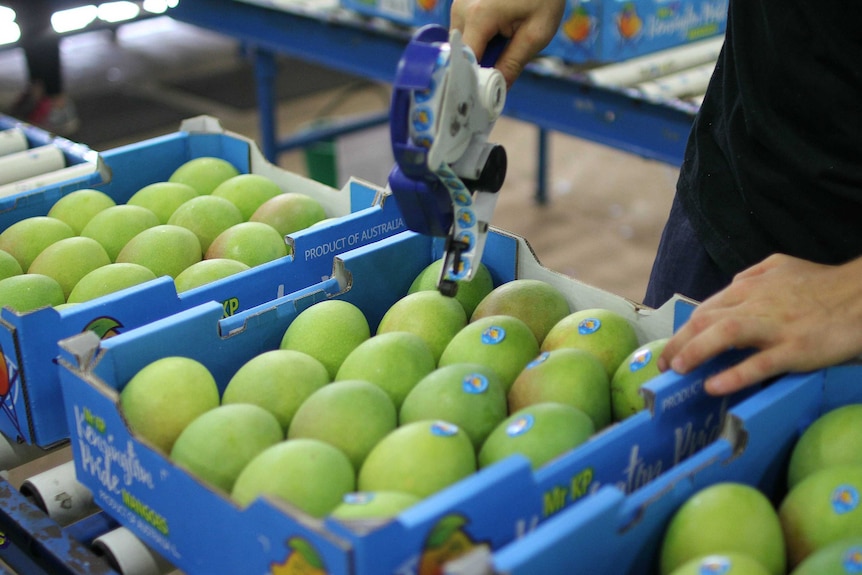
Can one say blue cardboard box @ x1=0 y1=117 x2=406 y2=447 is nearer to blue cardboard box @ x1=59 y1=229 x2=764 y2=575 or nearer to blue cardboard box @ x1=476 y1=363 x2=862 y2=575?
blue cardboard box @ x1=59 y1=229 x2=764 y2=575

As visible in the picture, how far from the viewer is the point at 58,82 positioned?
5305mm

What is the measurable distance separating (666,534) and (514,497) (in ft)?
0.61

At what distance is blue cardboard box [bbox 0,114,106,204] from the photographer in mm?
1762

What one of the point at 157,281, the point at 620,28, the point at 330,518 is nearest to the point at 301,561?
the point at 330,518

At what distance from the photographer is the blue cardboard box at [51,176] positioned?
176cm

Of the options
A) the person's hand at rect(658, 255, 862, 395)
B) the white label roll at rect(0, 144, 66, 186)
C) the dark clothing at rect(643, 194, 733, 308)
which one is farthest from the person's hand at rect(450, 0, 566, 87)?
the white label roll at rect(0, 144, 66, 186)

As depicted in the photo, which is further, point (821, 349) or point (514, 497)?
point (821, 349)

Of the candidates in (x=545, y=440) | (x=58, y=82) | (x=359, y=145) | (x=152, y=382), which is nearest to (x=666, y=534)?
(x=545, y=440)

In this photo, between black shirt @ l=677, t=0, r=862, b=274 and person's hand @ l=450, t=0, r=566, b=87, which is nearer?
black shirt @ l=677, t=0, r=862, b=274

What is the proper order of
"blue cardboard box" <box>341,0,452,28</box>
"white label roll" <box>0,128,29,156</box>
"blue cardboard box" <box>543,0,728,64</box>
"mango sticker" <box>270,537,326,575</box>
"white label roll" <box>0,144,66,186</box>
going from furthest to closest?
"blue cardboard box" <box>341,0,452,28</box>
"blue cardboard box" <box>543,0,728,64</box>
"white label roll" <box>0,128,29,156</box>
"white label roll" <box>0,144,66,186</box>
"mango sticker" <box>270,537,326,575</box>

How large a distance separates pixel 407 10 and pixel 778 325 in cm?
206

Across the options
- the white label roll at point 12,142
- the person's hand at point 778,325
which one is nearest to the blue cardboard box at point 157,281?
the white label roll at point 12,142

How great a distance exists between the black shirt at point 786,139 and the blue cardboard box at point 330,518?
8.4 inches

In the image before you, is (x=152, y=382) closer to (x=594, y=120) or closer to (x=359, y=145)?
(x=594, y=120)
